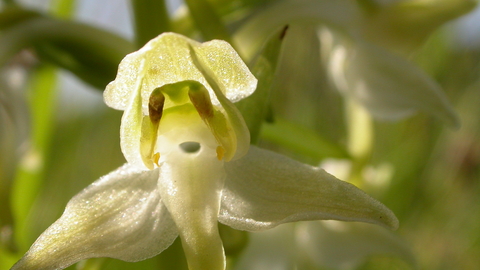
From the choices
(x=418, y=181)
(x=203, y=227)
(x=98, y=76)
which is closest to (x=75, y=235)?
(x=203, y=227)

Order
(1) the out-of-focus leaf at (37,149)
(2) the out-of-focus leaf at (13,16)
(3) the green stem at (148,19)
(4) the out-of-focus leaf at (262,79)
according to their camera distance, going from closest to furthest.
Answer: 1. (4) the out-of-focus leaf at (262,79)
2. (3) the green stem at (148,19)
3. (2) the out-of-focus leaf at (13,16)
4. (1) the out-of-focus leaf at (37,149)

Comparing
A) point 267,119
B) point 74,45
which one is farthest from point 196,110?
point 74,45

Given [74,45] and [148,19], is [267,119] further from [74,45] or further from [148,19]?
[74,45]

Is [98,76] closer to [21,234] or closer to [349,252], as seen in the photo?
[21,234]

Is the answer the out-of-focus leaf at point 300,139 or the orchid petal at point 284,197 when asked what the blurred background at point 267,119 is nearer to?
the out-of-focus leaf at point 300,139

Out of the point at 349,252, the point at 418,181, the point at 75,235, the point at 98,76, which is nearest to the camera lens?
the point at 75,235

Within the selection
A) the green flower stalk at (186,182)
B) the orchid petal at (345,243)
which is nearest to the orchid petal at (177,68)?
the green flower stalk at (186,182)
